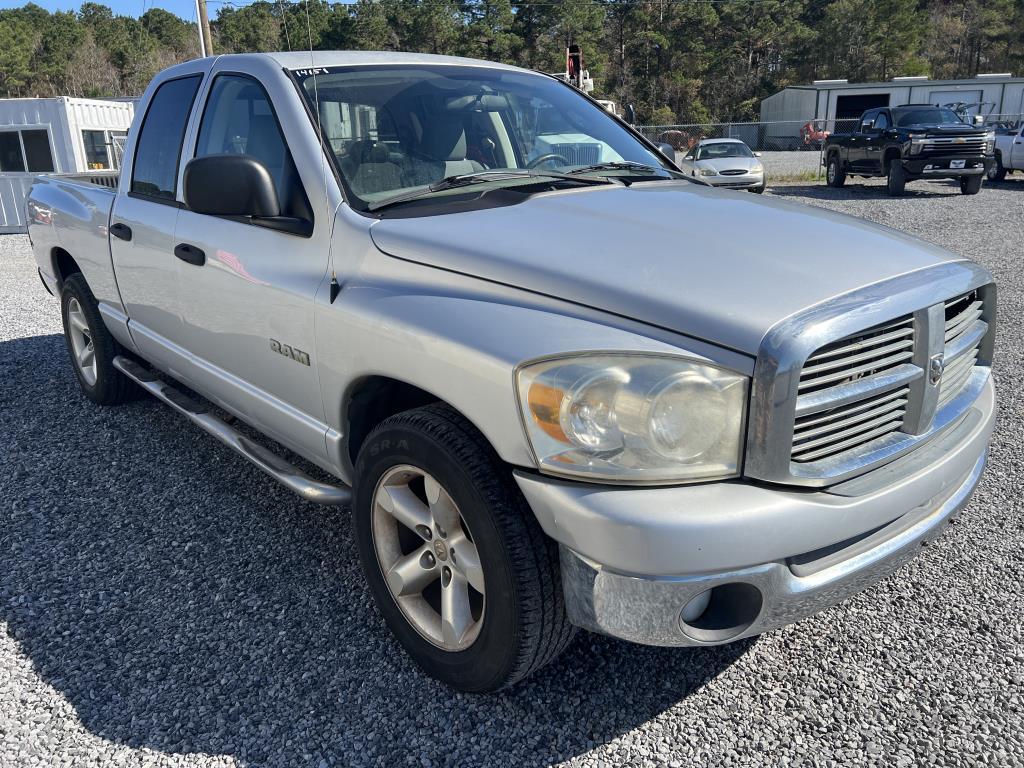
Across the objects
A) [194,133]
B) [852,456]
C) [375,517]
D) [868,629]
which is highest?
[194,133]

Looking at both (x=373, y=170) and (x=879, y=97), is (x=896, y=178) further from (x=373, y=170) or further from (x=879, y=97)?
(x=879, y=97)

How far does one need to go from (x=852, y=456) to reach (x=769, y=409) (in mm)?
373

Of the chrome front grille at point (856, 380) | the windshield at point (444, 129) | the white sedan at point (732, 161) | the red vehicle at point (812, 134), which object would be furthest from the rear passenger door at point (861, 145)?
the red vehicle at point (812, 134)

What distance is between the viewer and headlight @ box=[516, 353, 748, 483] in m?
1.84

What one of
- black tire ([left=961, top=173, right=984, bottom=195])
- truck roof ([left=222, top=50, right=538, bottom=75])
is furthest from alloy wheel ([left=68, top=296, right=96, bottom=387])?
black tire ([left=961, top=173, right=984, bottom=195])

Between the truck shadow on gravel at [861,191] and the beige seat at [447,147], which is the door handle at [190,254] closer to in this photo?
the beige seat at [447,147]

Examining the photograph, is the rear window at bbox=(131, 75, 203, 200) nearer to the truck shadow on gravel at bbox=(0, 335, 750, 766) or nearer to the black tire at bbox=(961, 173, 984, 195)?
the truck shadow on gravel at bbox=(0, 335, 750, 766)

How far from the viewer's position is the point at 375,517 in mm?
2523

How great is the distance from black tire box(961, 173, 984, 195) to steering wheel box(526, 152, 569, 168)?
1710cm

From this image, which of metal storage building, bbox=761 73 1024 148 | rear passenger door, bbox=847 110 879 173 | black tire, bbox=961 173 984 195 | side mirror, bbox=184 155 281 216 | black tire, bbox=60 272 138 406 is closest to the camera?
side mirror, bbox=184 155 281 216

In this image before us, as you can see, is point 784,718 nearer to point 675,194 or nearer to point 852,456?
point 852,456

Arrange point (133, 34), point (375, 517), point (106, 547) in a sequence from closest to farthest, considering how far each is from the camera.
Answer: point (375, 517) < point (106, 547) < point (133, 34)

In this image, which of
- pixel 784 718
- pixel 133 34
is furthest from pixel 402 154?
pixel 133 34

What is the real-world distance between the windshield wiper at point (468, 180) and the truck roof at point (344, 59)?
695 mm
